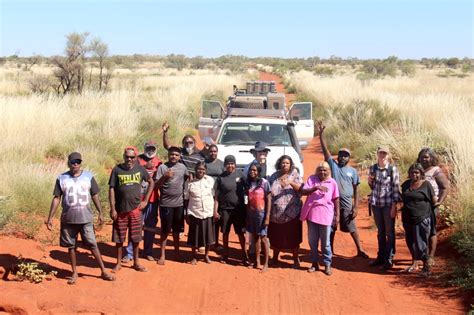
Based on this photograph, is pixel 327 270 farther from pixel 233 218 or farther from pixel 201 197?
pixel 201 197

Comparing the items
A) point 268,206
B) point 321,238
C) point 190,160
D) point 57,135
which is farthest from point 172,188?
point 57,135

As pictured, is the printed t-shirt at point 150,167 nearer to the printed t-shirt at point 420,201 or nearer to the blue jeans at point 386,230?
the blue jeans at point 386,230

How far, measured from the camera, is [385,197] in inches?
282

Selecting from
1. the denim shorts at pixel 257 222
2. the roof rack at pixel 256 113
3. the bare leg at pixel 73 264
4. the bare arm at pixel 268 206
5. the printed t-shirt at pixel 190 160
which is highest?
the roof rack at pixel 256 113

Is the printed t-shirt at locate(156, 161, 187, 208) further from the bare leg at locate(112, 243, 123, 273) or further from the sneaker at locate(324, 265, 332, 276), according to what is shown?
the sneaker at locate(324, 265, 332, 276)

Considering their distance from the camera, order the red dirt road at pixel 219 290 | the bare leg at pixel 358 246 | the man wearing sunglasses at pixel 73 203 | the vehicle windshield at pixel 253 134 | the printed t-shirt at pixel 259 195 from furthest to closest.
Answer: the vehicle windshield at pixel 253 134
the bare leg at pixel 358 246
the printed t-shirt at pixel 259 195
the man wearing sunglasses at pixel 73 203
the red dirt road at pixel 219 290

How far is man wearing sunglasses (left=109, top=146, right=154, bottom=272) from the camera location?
679 centimetres

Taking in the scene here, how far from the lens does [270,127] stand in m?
10.5

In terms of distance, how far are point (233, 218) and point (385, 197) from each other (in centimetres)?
200

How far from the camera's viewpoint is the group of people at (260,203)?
684 centimetres

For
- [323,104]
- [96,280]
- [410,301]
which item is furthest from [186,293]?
[323,104]

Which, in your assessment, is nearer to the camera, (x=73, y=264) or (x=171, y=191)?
(x=73, y=264)

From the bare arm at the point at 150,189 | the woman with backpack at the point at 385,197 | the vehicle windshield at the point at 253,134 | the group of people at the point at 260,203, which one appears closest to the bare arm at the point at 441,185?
the group of people at the point at 260,203

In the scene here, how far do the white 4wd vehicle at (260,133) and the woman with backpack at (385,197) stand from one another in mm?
1859
